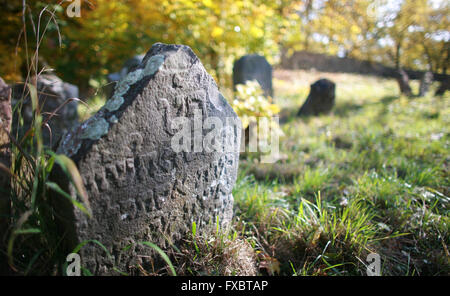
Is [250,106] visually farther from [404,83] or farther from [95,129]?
[404,83]

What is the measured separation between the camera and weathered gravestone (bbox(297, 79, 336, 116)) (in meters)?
4.89

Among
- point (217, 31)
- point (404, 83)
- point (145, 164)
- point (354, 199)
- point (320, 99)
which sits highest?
point (217, 31)

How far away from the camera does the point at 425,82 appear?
19.3 feet

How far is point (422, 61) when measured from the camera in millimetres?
6164

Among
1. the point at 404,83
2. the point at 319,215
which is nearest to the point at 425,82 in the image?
the point at 404,83

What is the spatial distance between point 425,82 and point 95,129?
675 cm

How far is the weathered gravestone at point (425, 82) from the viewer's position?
5.82m

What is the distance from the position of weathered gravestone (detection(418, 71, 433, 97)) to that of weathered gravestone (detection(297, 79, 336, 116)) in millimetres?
2310

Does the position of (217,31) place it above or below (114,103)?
above

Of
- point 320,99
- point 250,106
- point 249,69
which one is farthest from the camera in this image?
point 320,99

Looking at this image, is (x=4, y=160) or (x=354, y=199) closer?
(x=4, y=160)

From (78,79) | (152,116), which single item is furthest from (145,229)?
(78,79)

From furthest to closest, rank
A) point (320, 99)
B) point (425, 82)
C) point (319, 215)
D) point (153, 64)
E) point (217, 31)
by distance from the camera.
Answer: point (425, 82), point (320, 99), point (217, 31), point (319, 215), point (153, 64)
